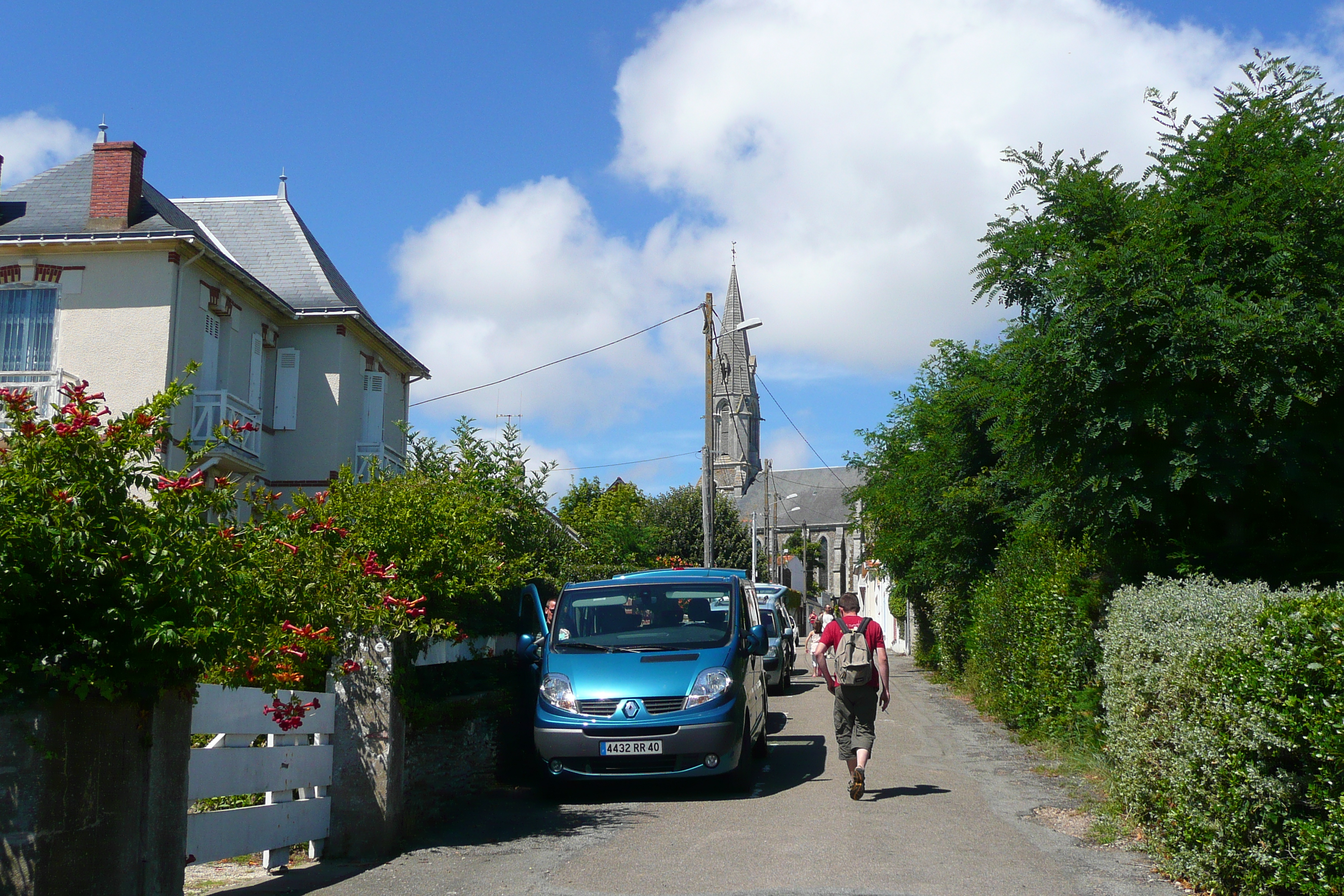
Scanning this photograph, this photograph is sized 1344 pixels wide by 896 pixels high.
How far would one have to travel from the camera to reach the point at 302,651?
6664mm

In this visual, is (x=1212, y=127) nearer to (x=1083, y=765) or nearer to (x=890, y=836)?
(x=1083, y=765)

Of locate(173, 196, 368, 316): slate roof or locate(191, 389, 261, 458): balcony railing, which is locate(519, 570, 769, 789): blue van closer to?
locate(191, 389, 261, 458): balcony railing

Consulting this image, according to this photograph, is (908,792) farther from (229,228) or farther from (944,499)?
(229,228)

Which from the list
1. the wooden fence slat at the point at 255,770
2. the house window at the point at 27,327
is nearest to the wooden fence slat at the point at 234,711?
the wooden fence slat at the point at 255,770

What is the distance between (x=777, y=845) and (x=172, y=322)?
15650mm

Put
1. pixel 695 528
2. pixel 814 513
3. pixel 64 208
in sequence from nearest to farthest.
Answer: pixel 64 208 → pixel 695 528 → pixel 814 513

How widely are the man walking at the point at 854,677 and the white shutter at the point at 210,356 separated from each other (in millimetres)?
14093

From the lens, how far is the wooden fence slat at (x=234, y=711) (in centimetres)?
610

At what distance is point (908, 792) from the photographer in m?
9.95

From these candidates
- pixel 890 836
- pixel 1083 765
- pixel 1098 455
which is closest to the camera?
pixel 890 836

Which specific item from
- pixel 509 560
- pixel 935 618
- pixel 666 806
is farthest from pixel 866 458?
pixel 666 806

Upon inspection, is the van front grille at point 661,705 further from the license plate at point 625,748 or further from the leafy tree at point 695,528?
the leafy tree at point 695,528

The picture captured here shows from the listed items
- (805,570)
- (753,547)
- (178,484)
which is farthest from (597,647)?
(805,570)

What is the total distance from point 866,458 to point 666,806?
18769 millimetres
